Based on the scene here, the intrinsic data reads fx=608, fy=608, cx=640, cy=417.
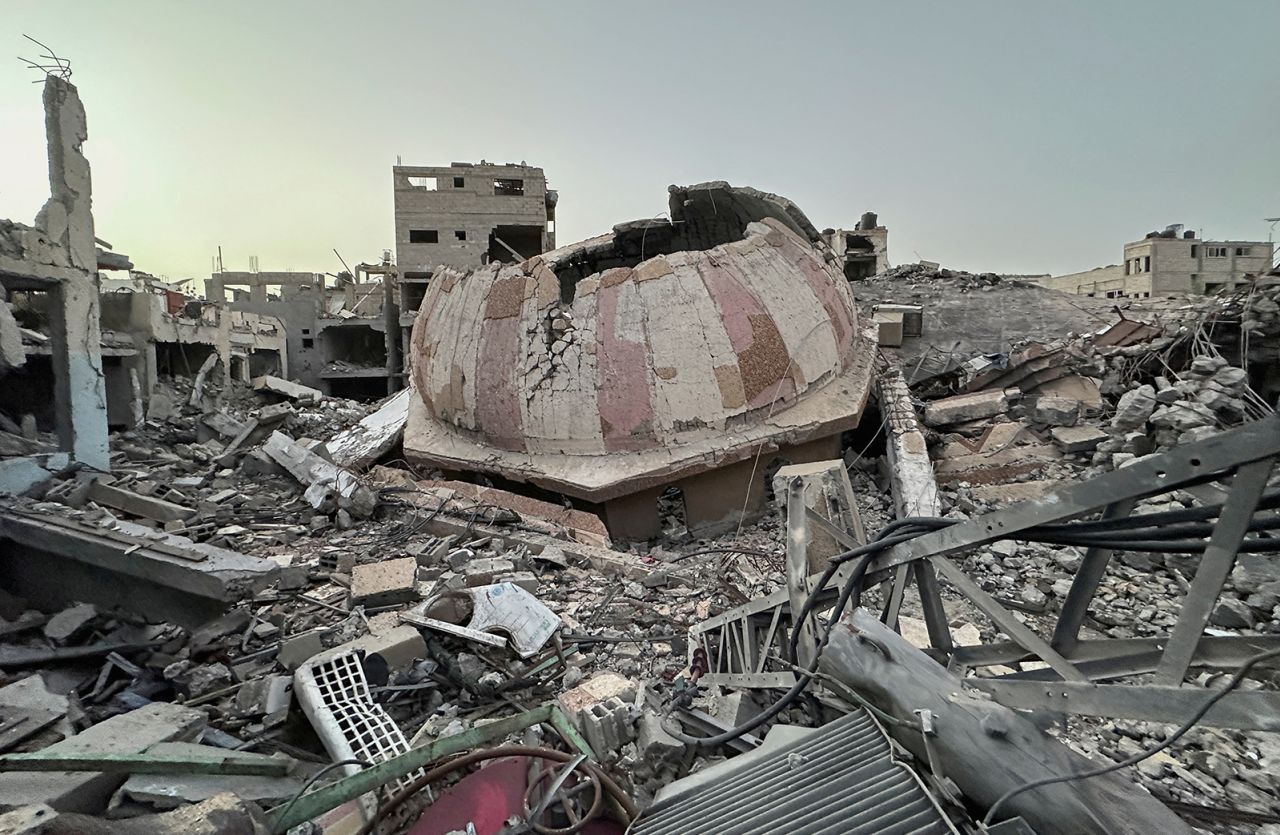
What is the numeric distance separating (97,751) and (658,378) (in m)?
5.73

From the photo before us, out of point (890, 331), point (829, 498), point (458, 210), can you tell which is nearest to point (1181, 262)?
point (890, 331)

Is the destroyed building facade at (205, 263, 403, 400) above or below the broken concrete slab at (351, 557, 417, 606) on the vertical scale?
above

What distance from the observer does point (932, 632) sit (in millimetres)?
2521

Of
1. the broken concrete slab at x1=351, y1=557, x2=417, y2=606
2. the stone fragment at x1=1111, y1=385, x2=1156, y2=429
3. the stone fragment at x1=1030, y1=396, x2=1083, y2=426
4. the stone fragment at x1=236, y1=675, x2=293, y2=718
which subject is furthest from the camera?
the stone fragment at x1=1030, y1=396, x2=1083, y2=426

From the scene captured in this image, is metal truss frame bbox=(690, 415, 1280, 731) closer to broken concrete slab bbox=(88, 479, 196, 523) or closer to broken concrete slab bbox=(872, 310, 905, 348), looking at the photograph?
broken concrete slab bbox=(88, 479, 196, 523)

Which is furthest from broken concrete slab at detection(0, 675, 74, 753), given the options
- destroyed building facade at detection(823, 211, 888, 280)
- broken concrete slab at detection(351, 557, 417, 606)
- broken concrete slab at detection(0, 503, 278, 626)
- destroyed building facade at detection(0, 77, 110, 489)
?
destroyed building facade at detection(823, 211, 888, 280)

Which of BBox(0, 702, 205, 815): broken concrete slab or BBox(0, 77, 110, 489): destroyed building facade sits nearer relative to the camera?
BBox(0, 702, 205, 815): broken concrete slab

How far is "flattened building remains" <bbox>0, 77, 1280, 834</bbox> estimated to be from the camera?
6.63 feet

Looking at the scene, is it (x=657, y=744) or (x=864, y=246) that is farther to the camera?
(x=864, y=246)

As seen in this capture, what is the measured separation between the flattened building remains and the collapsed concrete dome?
0.05 meters

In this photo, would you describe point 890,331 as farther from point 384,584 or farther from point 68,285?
point 68,285

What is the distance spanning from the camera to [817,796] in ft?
7.00

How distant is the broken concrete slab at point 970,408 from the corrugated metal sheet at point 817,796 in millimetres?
7542

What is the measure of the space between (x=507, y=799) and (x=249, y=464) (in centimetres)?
946
